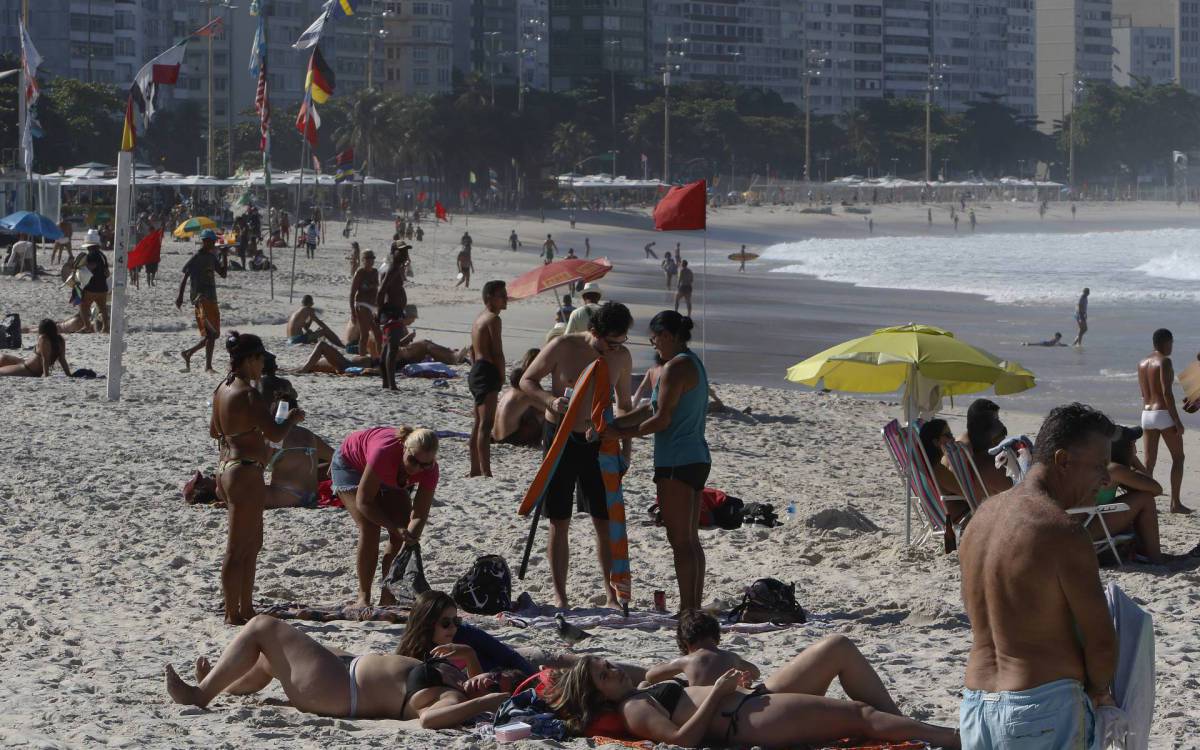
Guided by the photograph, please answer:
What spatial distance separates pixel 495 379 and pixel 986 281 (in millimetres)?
31661

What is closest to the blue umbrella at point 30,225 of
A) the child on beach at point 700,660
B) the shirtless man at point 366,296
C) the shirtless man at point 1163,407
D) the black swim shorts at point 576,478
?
the shirtless man at point 366,296

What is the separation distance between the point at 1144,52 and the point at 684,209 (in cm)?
17894

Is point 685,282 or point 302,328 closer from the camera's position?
point 302,328

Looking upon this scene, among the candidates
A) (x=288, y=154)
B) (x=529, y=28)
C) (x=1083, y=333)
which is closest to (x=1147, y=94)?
(x=529, y=28)

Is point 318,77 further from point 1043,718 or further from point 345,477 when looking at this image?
point 1043,718

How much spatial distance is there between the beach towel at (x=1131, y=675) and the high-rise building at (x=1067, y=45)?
16496cm

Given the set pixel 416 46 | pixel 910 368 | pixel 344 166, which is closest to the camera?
Result: pixel 910 368

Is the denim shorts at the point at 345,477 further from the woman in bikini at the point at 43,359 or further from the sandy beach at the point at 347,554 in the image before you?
the woman in bikini at the point at 43,359

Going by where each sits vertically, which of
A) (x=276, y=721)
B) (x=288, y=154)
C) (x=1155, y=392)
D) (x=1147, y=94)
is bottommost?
(x=276, y=721)

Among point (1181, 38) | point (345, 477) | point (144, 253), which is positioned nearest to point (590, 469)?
point (345, 477)

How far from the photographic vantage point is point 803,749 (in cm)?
471

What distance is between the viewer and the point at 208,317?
14875 millimetres

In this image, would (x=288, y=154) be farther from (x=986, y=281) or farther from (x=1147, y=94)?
(x=1147, y=94)

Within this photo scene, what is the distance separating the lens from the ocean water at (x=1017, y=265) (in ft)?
118
